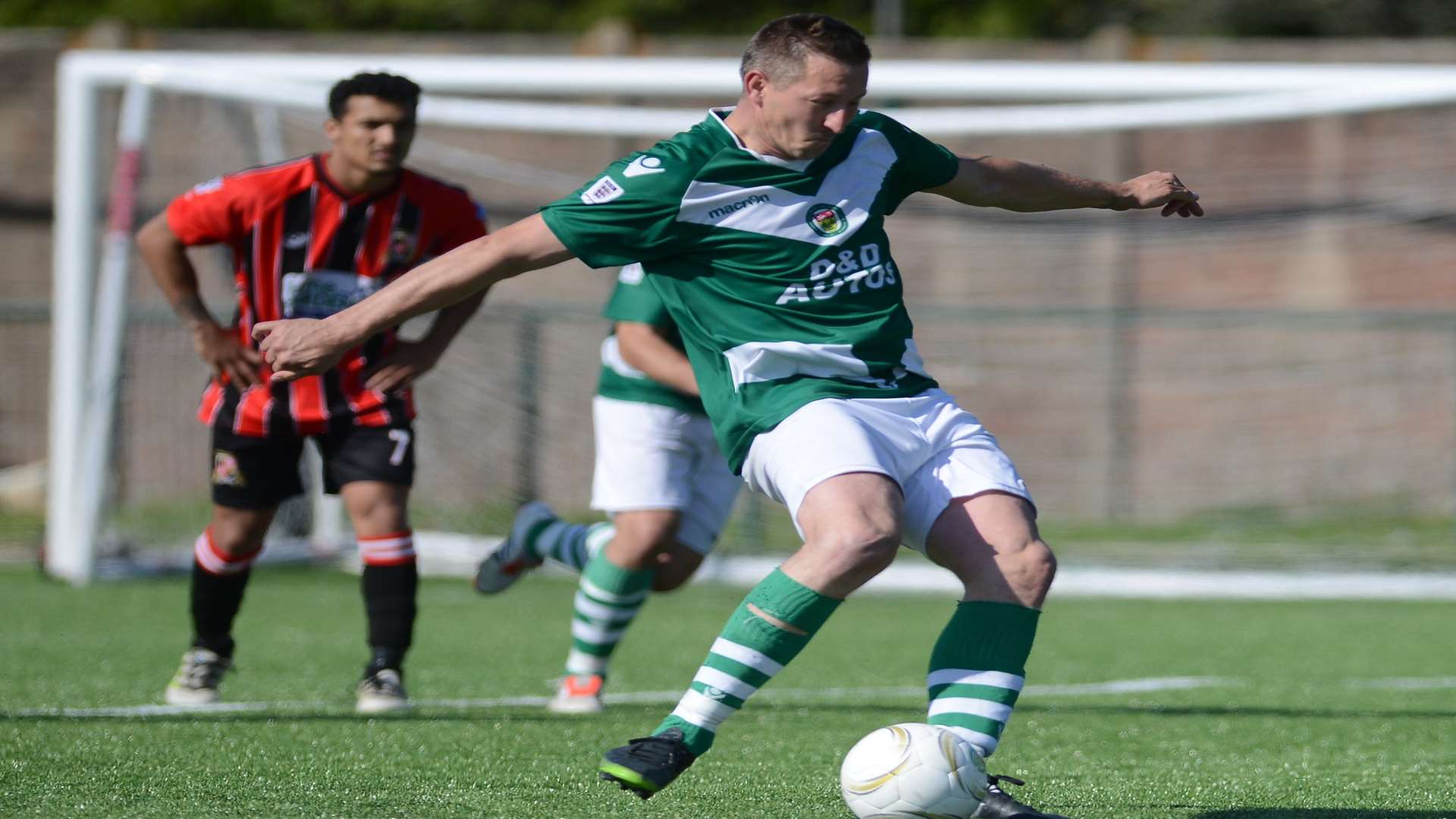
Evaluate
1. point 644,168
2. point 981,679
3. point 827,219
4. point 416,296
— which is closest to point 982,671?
point 981,679

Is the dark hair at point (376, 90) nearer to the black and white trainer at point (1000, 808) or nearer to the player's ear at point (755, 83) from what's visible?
the player's ear at point (755, 83)

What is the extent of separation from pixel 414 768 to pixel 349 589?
5.78 meters

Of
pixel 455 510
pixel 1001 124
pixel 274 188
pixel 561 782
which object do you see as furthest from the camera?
pixel 455 510

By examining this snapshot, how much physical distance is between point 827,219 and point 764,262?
0.53 ft

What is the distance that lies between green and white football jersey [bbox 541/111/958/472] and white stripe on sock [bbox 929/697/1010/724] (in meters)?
0.66

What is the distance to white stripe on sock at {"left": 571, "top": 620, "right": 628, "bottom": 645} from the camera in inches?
208

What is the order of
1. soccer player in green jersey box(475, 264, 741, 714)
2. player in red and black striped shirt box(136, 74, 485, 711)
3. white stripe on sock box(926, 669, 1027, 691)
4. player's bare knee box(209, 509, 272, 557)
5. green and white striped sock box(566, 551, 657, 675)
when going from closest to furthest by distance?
white stripe on sock box(926, 669, 1027, 691)
player in red and black striped shirt box(136, 74, 485, 711)
player's bare knee box(209, 509, 272, 557)
soccer player in green jersey box(475, 264, 741, 714)
green and white striped sock box(566, 551, 657, 675)

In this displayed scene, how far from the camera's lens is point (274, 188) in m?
5.00

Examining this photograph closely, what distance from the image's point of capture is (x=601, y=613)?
17.4 ft

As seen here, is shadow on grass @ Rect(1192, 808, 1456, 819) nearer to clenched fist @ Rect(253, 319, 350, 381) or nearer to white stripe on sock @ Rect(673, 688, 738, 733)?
white stripe on sock @ Rect(673, 688, 738, 733)

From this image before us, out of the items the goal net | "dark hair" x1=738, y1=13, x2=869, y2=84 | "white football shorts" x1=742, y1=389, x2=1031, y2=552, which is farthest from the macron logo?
the goal net

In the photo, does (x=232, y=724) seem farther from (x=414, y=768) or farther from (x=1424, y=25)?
(x=1424, y=25)

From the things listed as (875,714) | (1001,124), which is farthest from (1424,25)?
(875,714)

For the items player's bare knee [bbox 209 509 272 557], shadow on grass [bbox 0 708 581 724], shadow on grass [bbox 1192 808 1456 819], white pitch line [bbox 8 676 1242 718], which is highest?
shadow on grass [bbox 1192 808 1456 819]
